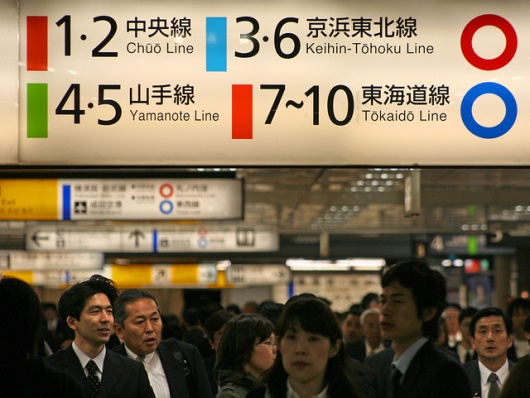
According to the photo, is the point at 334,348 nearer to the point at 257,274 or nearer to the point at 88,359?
the point at 88,359

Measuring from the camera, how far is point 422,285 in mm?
3953

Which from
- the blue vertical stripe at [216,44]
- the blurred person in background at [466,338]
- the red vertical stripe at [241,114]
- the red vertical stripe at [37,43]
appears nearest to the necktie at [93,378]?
the red vertical stripe at [241,114]

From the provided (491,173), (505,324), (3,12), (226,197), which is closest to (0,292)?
(3,12)

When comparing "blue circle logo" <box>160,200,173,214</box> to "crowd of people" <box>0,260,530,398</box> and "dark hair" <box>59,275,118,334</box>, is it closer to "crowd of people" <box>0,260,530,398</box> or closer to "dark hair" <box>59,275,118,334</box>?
"crowd of people" <box>0,260,530,398</box>

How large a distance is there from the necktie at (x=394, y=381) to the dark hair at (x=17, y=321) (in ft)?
4.54

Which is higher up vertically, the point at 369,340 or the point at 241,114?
the point at 241,114

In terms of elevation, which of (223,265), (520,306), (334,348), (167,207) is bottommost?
(223,265)

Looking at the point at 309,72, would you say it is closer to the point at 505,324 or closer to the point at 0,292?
the point at 0,292

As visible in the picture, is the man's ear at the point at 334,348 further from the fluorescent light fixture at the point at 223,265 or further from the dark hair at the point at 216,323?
the fluorescent light fixture at the point at 223,265

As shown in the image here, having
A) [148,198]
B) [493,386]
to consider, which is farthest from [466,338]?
[493,386]

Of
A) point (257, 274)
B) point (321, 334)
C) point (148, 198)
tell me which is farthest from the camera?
point (257, 274)

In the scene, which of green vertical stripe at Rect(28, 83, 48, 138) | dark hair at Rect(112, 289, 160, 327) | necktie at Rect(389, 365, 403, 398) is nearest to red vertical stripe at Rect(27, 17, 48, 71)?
green vertical stripe at Rect(28, 83, 48, 138)

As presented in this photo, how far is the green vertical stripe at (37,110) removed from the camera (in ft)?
15.6

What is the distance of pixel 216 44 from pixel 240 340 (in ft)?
4.78
